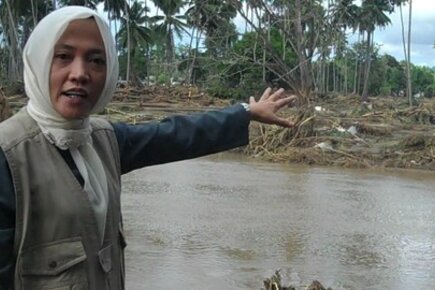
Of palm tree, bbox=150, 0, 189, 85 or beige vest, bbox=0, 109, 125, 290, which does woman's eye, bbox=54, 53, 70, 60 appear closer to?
beige vest, bbox=0, 109, 125, 290

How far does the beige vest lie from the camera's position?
1469 millimetres

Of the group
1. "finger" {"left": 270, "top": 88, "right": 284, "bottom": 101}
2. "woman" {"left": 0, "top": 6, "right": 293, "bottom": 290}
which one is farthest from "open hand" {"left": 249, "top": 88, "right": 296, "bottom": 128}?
"woman" {"left": 0, "top": 6, "right": 293, "bottom": 290}

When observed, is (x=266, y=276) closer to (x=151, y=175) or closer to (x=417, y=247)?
(x=417, y=247)

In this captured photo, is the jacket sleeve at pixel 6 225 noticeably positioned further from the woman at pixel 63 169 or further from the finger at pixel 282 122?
the finger at pixel 282 122

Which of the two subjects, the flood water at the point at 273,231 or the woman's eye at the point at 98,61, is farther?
the flood water at the point at 273,231

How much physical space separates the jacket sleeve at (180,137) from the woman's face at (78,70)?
23 cm

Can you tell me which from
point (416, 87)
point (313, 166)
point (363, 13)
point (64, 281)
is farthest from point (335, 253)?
point (416, 87)

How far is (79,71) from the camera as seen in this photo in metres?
1.57

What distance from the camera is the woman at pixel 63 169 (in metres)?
1.47

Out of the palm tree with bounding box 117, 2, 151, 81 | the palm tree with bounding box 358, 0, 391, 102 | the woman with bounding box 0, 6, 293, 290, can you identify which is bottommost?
the woman with bounding box 0, 6, 293, 290

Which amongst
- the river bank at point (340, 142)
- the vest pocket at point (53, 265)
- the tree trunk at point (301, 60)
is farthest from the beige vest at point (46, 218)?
the tree trunk at point (301, 60)

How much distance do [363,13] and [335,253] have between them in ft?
183

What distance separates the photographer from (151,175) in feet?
39.8

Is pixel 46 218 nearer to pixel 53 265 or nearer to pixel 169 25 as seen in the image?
pixel 53 265
